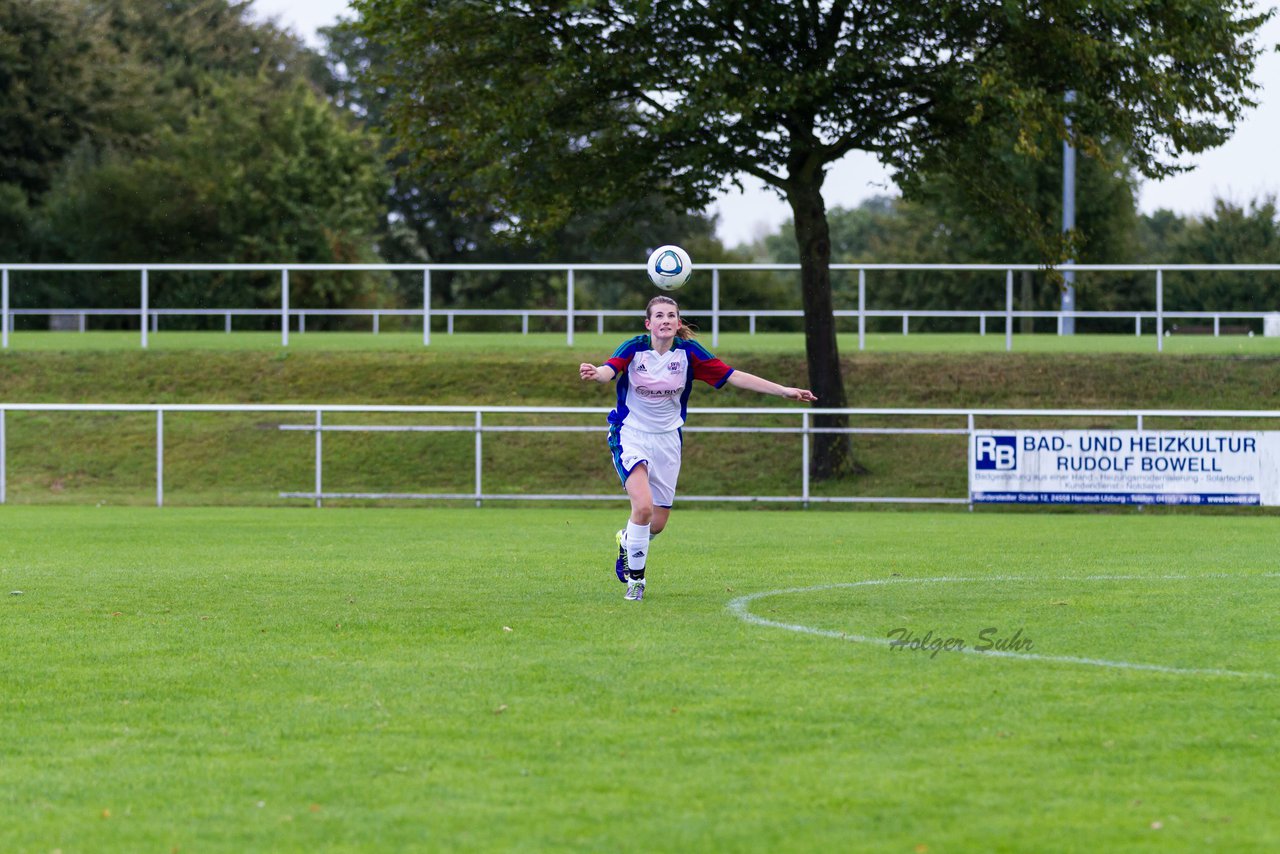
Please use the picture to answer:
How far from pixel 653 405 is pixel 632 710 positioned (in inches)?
177

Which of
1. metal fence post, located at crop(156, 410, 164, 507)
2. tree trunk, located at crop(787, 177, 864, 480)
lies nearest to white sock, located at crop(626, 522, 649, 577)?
metal fence post, located at crop(156, 410, 164, 507)

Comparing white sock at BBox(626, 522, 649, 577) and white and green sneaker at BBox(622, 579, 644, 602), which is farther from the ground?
white sock at BBox(626, 522, 649, 577)

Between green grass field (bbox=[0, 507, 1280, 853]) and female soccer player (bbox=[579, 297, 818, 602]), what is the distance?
2.02 ft

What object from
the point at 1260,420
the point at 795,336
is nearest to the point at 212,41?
the point at 795,336

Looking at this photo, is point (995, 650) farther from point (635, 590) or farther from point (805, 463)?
point (805, 463)

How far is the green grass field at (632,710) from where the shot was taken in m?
5.22

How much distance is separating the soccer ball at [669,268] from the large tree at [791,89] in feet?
37.3

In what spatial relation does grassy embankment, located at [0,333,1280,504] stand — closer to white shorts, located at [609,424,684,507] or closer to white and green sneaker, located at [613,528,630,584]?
white shorts, located at [609,424,684,507]

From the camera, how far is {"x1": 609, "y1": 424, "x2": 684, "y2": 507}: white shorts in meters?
11.1

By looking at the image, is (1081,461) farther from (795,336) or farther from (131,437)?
(131,437)

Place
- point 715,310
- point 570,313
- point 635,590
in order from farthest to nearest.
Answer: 1. point 570,313
2. point 715,310
3. point 635,590

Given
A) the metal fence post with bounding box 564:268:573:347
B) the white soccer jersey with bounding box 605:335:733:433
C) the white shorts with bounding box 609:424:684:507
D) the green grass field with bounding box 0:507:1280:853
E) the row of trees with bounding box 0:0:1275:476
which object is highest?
the row of trees with bounding box 0:0:1275:476

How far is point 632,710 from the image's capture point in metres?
6.88

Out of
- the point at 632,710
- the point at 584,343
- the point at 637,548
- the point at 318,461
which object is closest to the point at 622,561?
the point at 637,548
